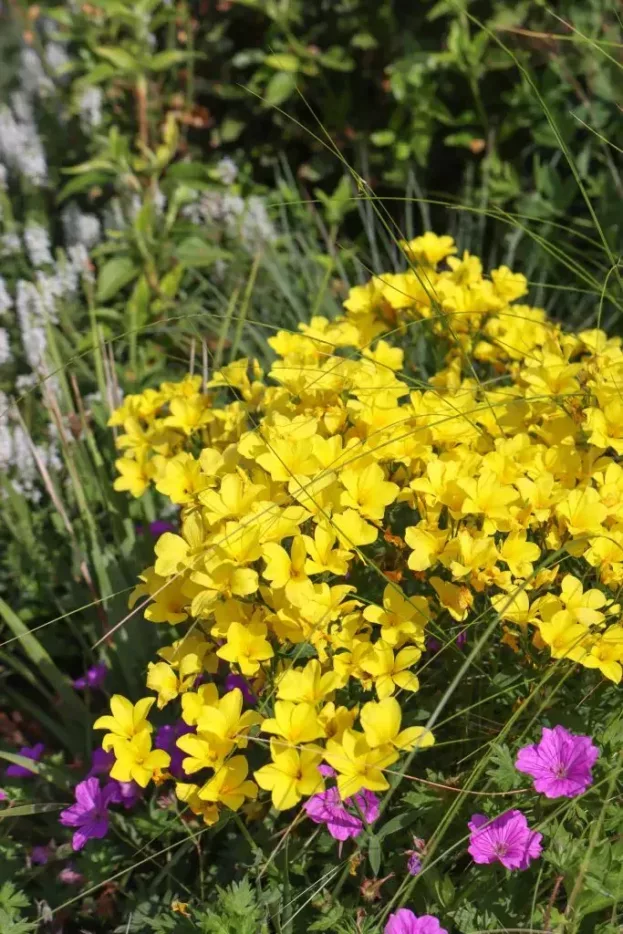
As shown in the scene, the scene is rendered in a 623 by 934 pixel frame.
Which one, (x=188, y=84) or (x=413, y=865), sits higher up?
(x=188, y=84)

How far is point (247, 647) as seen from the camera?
1312 mm

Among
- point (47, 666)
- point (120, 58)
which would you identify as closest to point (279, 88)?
point (120, 58)

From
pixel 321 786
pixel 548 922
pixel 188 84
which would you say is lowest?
pixel 548 922

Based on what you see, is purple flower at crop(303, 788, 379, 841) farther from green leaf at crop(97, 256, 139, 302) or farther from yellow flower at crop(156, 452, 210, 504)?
green leaf at crop(97, 256, 139, 302)

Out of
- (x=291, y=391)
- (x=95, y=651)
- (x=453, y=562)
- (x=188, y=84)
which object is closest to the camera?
(x=453, y=562)

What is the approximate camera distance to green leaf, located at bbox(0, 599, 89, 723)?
195 cm

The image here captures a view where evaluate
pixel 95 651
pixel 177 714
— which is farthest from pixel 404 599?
pixel 95 651

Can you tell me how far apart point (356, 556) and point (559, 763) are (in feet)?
1.39

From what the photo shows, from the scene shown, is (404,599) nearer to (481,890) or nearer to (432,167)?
(481,890)

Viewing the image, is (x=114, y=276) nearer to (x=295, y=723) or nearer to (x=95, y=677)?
(x=95, y=677)

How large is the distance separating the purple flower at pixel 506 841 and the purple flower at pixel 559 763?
0.07 meters

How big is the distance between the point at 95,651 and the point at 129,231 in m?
1.38

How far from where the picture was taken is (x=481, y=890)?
4.59ft

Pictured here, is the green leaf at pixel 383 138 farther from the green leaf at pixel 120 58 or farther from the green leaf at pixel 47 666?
the green leaf at pixel 47 666
